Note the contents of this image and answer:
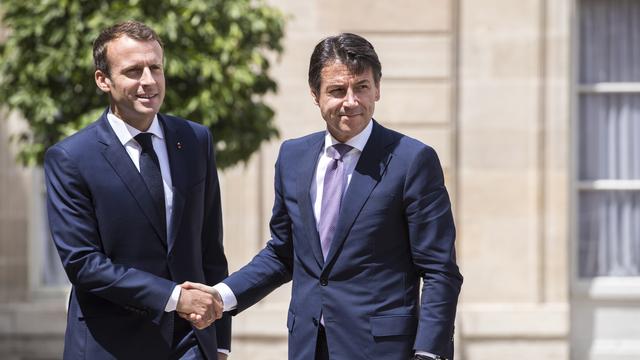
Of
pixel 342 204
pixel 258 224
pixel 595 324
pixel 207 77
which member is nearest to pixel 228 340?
pixel 342 204

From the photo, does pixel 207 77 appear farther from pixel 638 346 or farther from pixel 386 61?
pixel 638 346

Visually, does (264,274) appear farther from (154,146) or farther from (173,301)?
(154,146)

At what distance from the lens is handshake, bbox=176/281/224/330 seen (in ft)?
15.9

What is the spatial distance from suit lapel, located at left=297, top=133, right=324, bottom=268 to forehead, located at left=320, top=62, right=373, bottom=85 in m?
0.30

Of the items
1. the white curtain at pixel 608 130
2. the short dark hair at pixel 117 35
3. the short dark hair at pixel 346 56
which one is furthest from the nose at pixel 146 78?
the white curtain at pixel 608 130

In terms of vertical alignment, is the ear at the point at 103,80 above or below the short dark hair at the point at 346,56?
below

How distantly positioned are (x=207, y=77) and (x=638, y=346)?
515 centimetres

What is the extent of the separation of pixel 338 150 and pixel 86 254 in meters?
1.01

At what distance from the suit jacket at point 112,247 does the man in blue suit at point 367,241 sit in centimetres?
51

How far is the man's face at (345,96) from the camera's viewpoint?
4.63 meters

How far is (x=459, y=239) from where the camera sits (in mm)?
11023

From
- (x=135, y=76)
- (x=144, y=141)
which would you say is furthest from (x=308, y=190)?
(x=135, y=76)

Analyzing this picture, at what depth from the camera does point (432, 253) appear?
15.1 feet

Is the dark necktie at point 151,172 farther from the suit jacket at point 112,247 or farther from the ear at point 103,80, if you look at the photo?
the ear at point 103,80
